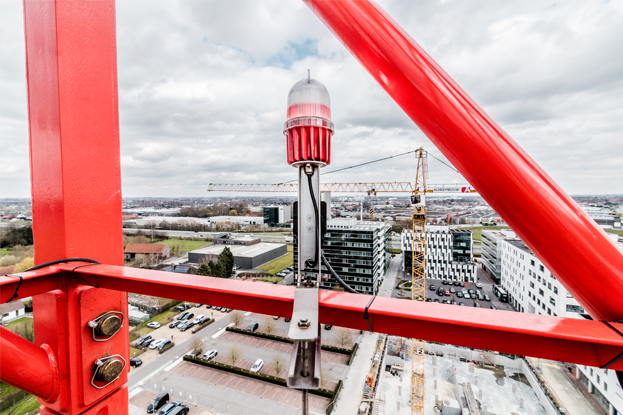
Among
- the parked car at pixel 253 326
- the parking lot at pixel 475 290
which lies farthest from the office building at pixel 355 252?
the parked car at pixel 253 326

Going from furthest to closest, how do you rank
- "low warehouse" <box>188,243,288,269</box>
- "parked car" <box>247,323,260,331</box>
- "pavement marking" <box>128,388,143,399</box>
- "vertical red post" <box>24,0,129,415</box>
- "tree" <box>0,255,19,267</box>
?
"low warehouse" <box>188,243,288,269</box> < "parked car" <box>247,323,260,331</box> < "tree" <box>0,255,19,267</box> < "pavement marking" <box>128,388,143,399</box> < "vertical red post" <box>24,0,129,415</box>

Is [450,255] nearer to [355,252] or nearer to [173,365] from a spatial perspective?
[355,252]

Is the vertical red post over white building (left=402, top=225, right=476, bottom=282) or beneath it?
over

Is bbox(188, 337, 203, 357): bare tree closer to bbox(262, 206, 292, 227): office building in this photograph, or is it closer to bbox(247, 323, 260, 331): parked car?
bbox(247, 323, 260, 331): parked car

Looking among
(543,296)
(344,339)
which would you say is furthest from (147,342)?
(543,296)

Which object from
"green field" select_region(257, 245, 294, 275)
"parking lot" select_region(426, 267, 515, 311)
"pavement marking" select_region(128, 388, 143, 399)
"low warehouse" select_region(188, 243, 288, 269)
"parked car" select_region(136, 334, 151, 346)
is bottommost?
"parking lot" select_region(426, 267, 515, 311)

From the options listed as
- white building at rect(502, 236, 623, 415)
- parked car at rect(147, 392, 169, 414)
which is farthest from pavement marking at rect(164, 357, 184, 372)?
white building at rect(502, 236, 623, 415)
